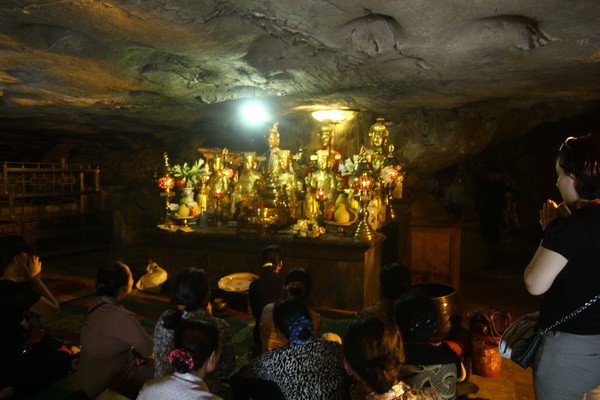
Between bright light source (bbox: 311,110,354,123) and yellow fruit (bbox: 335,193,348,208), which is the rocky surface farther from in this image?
yellow fruit (bbox: 335,193,348,208)

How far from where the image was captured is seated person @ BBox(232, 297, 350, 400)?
2.44m

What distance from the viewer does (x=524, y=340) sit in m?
2.39

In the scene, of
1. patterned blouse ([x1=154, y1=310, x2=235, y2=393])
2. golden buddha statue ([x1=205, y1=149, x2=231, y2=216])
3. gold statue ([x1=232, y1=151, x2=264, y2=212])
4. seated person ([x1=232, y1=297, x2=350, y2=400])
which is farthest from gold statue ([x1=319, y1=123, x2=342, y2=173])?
seated person ([x1=232, y1=297, x2=350, y2=400])

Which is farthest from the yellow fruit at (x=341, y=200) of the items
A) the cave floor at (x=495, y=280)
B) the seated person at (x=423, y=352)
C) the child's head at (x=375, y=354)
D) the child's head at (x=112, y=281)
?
the child's head at (x=375, y=354)

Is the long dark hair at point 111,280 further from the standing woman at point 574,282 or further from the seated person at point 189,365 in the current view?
the standing woman at point 574,282

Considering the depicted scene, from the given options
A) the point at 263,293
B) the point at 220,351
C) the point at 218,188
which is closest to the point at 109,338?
the point at 220,351

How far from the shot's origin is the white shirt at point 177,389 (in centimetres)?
208

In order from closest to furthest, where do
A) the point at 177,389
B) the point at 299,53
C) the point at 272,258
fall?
1. the point at 177,389
2. the point at 272,258
3. the point at 299,53

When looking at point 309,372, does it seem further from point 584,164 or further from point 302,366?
point 584,164

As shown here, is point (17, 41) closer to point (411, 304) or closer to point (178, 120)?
point (411, 304)

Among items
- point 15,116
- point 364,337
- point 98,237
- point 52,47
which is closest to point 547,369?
point 364,337

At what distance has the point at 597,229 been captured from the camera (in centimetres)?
213

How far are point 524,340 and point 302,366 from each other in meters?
1.22

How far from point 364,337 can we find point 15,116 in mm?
9329
